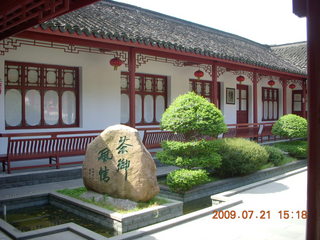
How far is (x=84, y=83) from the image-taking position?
10336mm

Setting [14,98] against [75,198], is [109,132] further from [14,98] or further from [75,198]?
[14,98]

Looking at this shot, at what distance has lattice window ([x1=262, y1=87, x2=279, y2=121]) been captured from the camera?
18.1m

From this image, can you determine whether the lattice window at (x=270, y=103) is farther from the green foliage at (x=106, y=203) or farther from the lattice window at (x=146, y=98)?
the green foliage at (x=106, y=203)

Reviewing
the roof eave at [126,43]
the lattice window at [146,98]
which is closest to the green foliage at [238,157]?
the roof eave at [126,43]

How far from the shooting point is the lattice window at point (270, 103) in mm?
18064

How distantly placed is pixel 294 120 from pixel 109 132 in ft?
25.3

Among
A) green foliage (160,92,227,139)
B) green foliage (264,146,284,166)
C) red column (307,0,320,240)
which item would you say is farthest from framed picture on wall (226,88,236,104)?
red column (307,0,320,240)

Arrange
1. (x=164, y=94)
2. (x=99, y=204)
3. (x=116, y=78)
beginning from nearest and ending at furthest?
1. (x=99, y=204)
2. (x=116, y=78)
3. (x=164, y=94)

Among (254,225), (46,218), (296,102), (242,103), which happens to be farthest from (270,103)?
(46,218)

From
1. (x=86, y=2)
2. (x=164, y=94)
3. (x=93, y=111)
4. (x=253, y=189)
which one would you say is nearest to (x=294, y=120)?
(x=164, y=94)

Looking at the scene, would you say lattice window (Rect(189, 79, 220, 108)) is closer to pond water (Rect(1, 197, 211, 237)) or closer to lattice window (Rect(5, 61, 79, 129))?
lattice window (Rect(5, 61, 79, 129))

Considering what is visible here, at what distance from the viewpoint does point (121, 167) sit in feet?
19.7

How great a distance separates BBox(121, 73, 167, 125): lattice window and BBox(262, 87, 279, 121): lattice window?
7100mm

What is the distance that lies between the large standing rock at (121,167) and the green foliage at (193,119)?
1661mm
